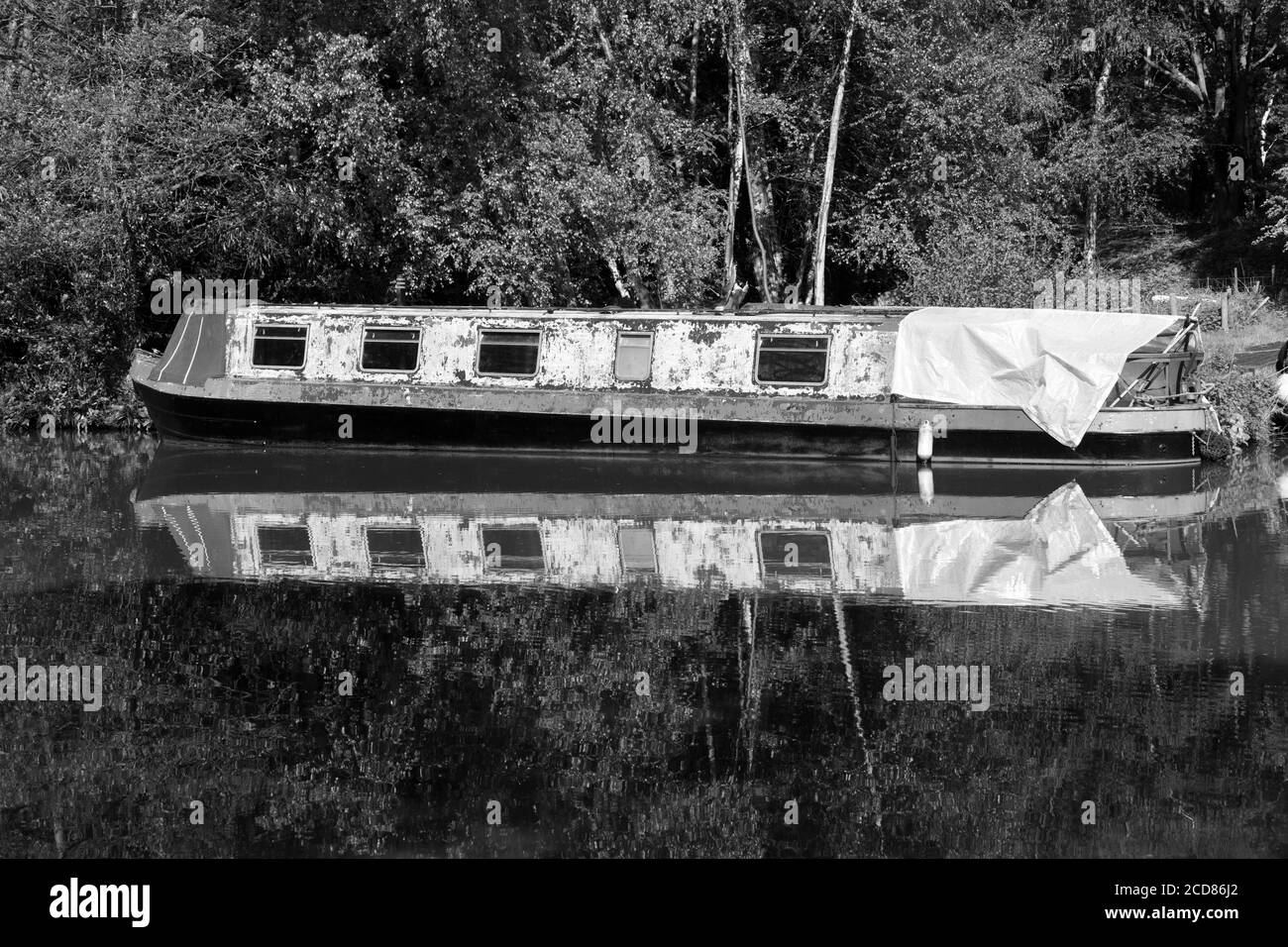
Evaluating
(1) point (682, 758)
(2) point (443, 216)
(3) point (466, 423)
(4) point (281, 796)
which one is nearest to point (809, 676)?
(1) point (682, 758)

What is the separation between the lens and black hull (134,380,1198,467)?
682 inches

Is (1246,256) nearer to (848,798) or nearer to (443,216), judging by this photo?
(443,216)

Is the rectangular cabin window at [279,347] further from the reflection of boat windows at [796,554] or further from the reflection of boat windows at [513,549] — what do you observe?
the reflection of boat windows at [796,554]

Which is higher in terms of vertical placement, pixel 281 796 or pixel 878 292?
pixel 878 292

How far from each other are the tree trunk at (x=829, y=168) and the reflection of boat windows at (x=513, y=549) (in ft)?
35.9

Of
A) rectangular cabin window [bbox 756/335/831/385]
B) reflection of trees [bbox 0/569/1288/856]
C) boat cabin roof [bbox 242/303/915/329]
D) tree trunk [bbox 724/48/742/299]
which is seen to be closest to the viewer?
reflection of trees [bbox 0/569/1288/856]

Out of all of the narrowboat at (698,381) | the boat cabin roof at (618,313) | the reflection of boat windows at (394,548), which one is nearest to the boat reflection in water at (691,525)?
the reflection of boat windows at (394,548)

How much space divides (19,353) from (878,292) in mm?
14339

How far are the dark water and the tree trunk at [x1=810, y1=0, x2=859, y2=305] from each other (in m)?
8.20

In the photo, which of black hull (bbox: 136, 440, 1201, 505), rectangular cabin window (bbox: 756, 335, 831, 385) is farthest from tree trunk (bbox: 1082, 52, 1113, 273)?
black hull (bbox: 136, 440, 1201, 505)

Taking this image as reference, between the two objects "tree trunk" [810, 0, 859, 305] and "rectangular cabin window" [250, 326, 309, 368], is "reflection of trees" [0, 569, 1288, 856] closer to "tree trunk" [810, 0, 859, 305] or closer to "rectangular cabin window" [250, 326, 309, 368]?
"rectangular cabin window" [250, 326, 309, 368]

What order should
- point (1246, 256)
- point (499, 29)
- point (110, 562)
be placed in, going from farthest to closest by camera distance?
1. point (1246, 256)
2. point (499, 29)
3. point (110, 562)

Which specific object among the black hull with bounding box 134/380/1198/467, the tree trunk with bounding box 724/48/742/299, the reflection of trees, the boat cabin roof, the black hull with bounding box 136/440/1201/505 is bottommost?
the reflection of trees

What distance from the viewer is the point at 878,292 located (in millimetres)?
25922
